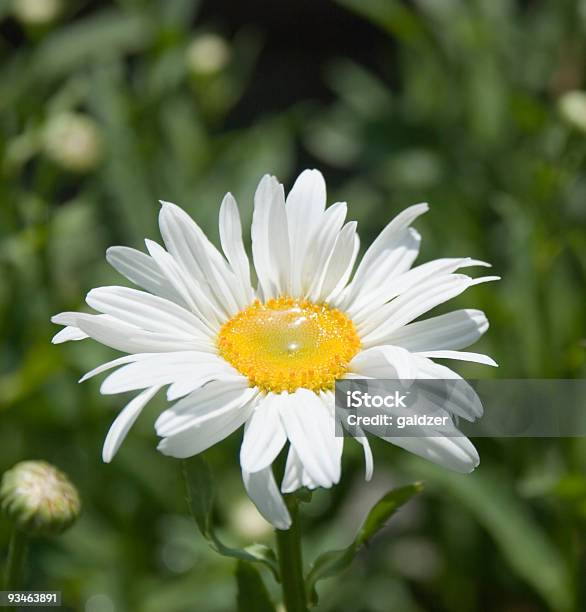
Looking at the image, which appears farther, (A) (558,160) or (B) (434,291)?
(A) (558,160)

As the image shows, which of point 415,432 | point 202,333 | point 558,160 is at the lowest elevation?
point 415,432

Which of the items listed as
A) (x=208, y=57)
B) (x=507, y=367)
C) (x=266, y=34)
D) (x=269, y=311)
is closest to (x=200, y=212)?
(x=208, y=57)

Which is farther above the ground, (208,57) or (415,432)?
(208,57)

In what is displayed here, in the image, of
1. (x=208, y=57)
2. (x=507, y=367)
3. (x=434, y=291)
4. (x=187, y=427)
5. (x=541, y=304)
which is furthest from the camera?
(x=208, y=57)

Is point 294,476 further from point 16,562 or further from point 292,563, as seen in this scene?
point 16,562

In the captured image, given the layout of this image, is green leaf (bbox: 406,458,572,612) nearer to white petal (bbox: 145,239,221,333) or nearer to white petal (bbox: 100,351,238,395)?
white petal (bbox: 145,239,221,333)

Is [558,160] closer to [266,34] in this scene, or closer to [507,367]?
[507,367]

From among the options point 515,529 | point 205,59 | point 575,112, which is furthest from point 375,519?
point 205,59
